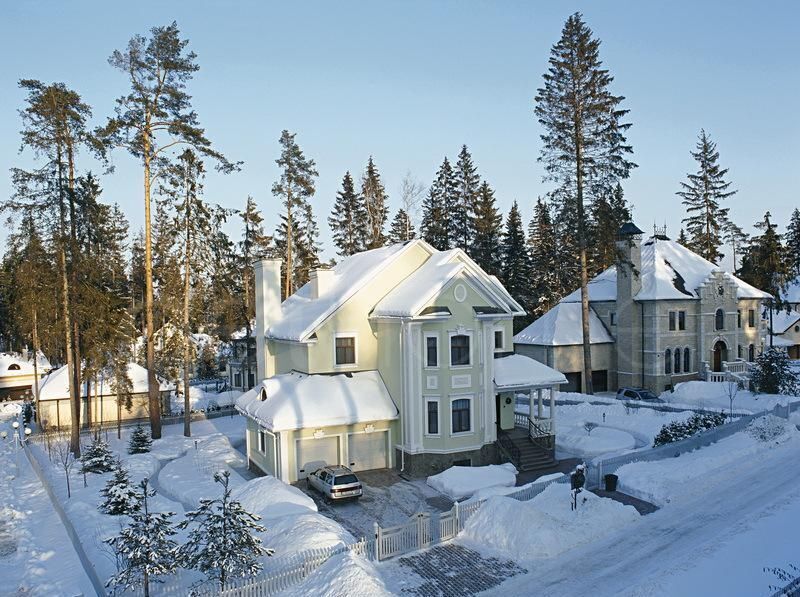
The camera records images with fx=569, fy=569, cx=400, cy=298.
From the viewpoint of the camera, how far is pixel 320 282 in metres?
26.3

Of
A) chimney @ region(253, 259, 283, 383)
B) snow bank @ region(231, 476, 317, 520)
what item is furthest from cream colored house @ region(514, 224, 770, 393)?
snow bank @ region(231, 476, 317, 520)

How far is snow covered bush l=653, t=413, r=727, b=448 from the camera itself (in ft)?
75.3

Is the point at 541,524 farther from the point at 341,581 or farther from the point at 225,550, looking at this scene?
the point at 225,550

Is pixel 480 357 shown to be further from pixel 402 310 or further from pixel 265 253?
pixel 265 253

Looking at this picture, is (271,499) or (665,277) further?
(665,277)

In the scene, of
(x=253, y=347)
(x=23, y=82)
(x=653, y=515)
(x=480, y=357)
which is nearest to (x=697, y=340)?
(x=480, y=357)

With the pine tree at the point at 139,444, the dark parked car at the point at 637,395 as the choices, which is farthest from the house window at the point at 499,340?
the pine tree at the point at 139,444

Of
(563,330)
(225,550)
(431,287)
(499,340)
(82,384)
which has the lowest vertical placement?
(82,384)

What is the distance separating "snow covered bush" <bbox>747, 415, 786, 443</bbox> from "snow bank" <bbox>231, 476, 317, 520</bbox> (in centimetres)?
1786

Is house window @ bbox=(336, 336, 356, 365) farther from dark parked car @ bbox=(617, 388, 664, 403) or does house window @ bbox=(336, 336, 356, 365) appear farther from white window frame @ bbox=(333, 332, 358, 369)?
dark parked car @ bbox=(617, 388, 664, 403)

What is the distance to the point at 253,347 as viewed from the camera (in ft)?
134

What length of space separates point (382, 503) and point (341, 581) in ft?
23.9

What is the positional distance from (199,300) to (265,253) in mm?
7413

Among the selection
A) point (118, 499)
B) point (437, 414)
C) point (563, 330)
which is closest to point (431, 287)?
point (437, 414)
